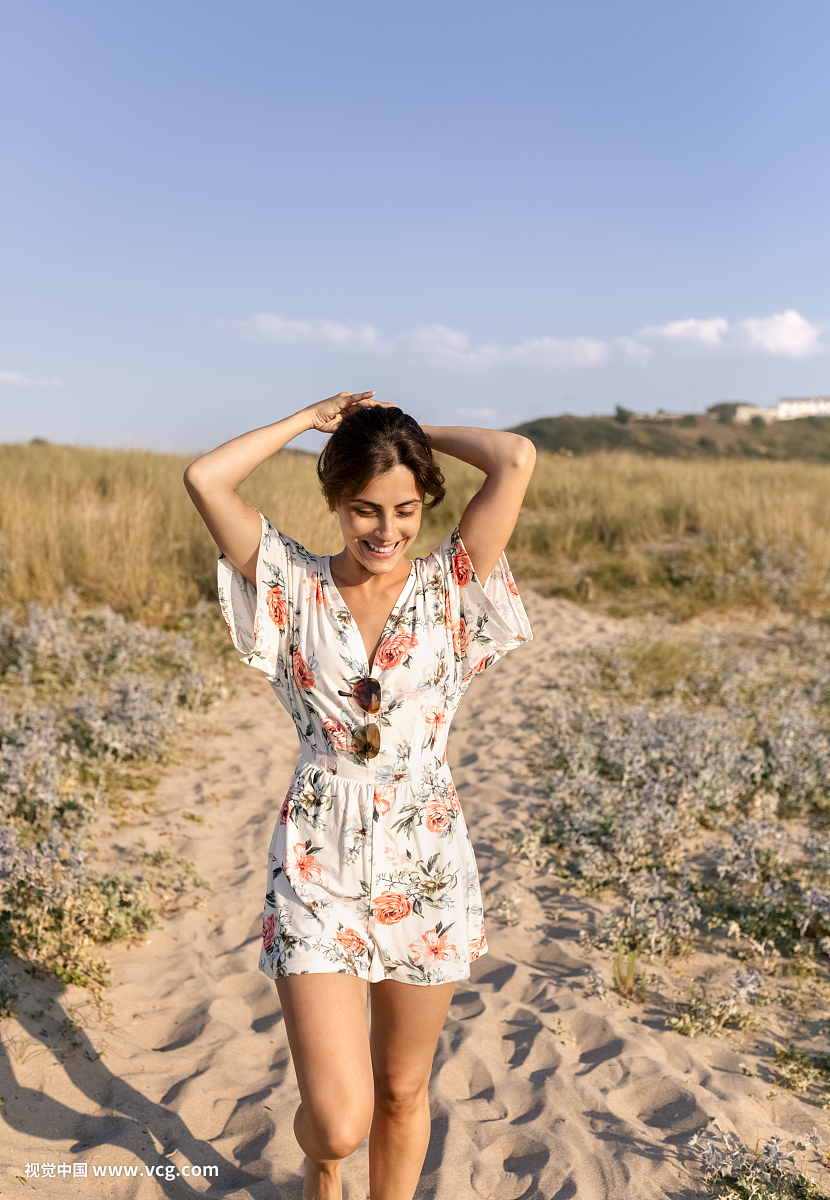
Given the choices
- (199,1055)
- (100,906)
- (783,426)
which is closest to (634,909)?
(199,1055)

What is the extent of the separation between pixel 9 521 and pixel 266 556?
8.35 m

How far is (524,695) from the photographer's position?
7918 millimetres

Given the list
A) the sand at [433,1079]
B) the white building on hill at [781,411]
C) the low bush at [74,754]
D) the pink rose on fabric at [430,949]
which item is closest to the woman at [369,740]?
the pink rose on fabric at [430,949]

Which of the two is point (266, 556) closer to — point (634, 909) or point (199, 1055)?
point (199, 1055)

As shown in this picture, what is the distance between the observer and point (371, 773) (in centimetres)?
215

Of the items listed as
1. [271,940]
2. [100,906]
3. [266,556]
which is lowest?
[100,906]

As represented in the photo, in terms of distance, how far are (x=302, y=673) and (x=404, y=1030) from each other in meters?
0.90

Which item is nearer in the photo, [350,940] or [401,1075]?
[350,940]

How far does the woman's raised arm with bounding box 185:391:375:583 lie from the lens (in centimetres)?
220

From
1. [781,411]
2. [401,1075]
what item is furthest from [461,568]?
[781,411]

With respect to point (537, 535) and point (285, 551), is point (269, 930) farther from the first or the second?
point (537, 535)

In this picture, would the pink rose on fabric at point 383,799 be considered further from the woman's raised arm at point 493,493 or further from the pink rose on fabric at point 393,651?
the woman's raised arm at point 493,493

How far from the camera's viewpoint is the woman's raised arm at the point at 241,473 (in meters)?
2.20

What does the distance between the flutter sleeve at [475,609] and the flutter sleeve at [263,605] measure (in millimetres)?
426
